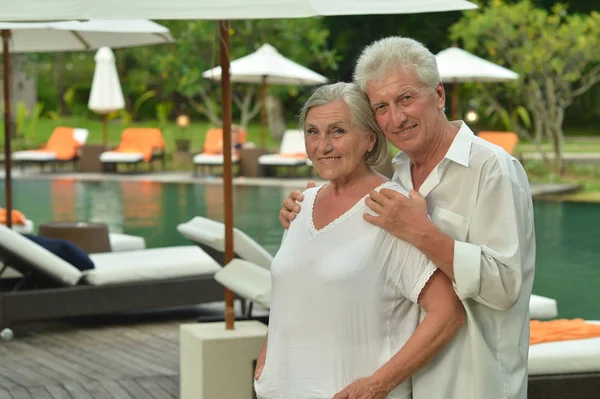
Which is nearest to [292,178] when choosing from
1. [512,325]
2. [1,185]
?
[1,185]

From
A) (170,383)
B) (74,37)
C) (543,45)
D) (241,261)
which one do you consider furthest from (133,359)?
(543,45)

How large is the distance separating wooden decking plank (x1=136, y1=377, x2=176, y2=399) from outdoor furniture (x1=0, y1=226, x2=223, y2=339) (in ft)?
3.96

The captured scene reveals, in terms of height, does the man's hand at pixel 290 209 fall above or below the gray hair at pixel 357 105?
below

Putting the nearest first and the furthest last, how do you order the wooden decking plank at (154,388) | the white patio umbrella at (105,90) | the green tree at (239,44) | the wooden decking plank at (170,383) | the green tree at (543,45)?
the wooden decking plank at (154,388) < the wooden decking plank at (170,383) < the green tree at (543,45) < the white patio umbrella at (105,90) < the green tree at (239,44)

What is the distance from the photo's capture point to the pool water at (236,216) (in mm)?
9297

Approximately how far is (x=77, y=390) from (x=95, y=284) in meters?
1.41

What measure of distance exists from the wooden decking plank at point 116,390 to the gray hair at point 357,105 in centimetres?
293

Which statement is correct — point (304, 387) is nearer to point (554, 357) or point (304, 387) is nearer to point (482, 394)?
point (482, 394)

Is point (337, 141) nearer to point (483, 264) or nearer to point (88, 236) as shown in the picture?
A: point (483, 264)

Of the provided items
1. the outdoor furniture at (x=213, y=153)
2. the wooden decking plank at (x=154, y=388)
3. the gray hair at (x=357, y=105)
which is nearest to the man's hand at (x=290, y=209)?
the gray hair at (x=357, y=105)

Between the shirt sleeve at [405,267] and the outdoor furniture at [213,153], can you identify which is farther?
the outdoor furniture at [213,153]

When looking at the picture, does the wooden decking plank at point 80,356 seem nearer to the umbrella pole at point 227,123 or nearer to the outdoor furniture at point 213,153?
the umbrella pole at point 227,123

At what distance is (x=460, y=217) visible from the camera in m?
2.39

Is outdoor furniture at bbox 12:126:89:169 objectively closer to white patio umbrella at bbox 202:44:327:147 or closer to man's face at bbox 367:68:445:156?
white patio umbrella at bbox 202:44:327:147
